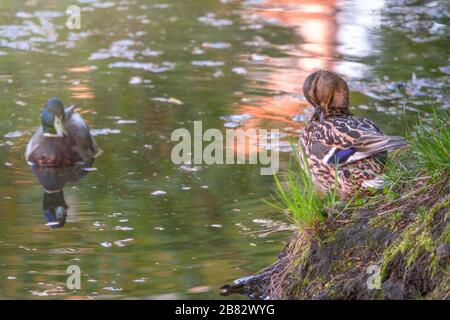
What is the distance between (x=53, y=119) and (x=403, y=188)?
5.08 m

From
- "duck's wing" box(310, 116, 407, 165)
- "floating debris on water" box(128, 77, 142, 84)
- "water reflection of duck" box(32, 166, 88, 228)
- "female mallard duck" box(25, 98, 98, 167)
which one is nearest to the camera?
"duck's wing" box(310, 116, 407, 165)

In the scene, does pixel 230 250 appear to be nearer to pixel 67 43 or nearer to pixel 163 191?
pixel 163 191

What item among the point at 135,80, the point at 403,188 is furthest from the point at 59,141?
the point at 403,188

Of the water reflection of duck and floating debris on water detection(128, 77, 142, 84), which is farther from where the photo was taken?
floating debris on water detection(128, 77, 142, 84)

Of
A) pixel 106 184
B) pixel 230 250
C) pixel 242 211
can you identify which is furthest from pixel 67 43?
pixel 230 250

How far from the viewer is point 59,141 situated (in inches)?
398

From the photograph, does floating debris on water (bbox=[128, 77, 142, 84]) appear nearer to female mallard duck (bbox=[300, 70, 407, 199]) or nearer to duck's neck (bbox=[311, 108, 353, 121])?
duck's neck (bbox=[311, 108, 353, 121])

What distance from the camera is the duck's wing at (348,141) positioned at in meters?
6.10

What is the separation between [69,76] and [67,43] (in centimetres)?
197

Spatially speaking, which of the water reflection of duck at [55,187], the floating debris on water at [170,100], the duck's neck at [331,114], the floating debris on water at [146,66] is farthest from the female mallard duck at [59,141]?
the duck's neck at [331,114]

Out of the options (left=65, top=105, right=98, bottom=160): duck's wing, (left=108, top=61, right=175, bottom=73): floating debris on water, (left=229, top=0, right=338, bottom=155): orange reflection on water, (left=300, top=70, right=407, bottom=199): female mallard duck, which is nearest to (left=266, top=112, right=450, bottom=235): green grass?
(left=300, top=70, right=407, bottom=199): female mallard duck

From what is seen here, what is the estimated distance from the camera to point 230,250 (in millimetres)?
7066

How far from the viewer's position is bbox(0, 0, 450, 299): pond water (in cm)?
693

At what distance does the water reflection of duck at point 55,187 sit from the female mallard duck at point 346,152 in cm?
227
